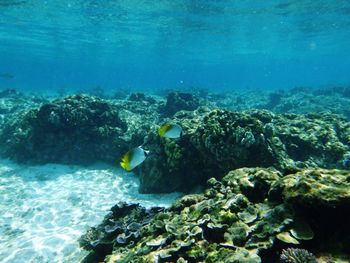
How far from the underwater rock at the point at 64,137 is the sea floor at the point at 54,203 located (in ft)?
2.06

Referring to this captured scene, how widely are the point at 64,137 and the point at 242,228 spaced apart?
11.7 meters

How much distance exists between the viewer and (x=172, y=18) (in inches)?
1342

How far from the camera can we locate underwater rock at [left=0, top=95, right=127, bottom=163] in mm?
13883

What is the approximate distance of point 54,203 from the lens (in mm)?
10109

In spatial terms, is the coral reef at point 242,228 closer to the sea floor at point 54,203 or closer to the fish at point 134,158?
the fish at point 134,158

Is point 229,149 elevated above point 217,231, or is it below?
above

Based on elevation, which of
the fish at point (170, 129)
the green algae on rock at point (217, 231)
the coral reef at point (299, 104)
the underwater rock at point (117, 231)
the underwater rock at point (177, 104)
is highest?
the coral reef at point (299, 104)

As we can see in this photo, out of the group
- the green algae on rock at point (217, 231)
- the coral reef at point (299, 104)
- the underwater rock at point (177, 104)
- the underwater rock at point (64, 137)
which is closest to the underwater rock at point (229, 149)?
the underwater rock at point (64, 137)

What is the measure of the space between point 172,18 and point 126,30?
9933 millimetres

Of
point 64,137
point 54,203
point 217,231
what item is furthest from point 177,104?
point 217,231

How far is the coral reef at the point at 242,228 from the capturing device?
11.8ft

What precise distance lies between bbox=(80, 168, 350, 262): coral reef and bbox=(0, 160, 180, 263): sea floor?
3020 millimetres

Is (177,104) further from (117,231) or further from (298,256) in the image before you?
(298,256)

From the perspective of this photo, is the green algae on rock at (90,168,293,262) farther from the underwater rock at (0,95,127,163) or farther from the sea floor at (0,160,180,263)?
the underwater rock at (0,95,127,163)
